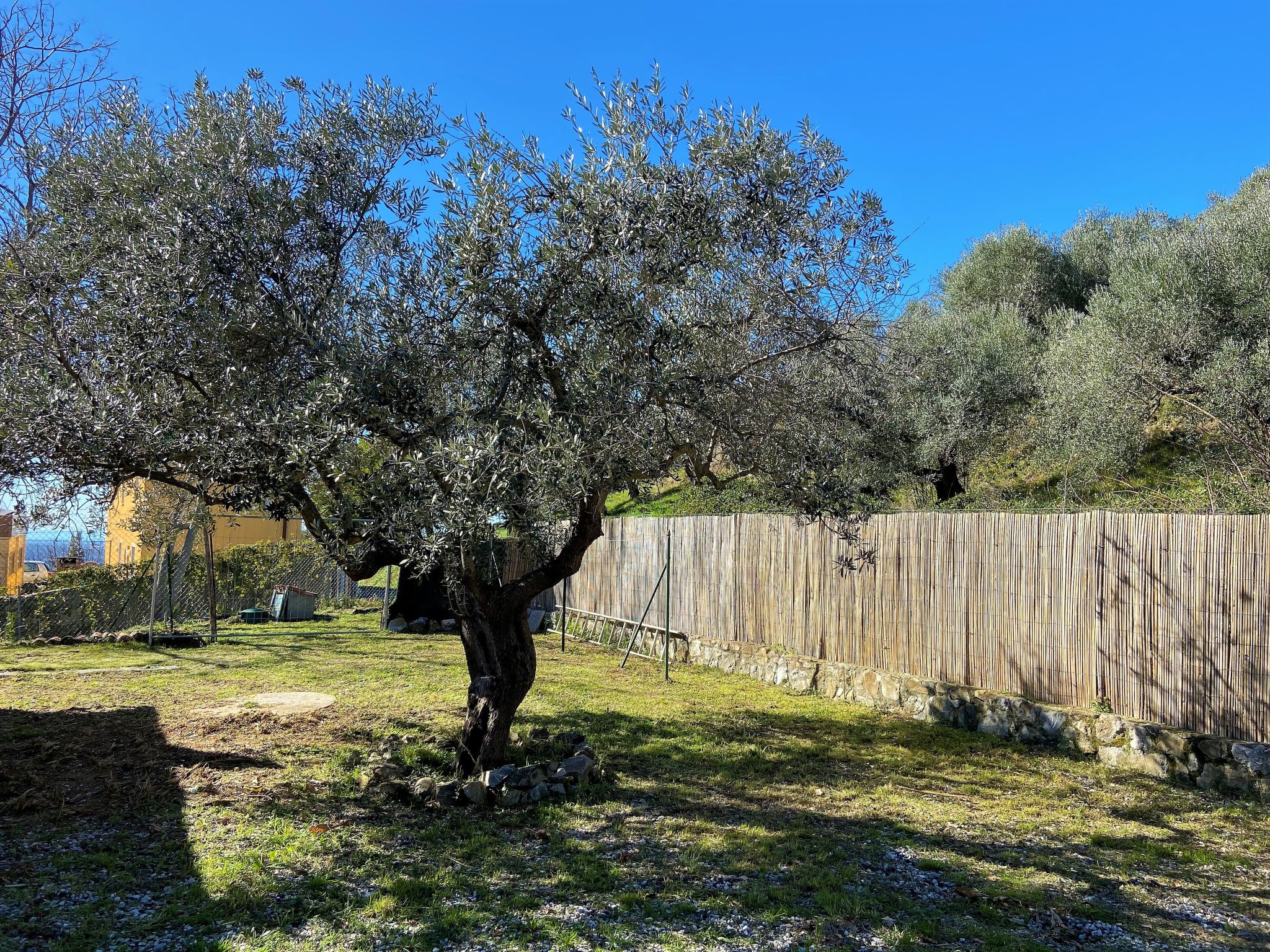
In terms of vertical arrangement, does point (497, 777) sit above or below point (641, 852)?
above

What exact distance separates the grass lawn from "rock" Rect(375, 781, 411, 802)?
9.8 inches

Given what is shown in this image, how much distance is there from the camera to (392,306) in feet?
18.2

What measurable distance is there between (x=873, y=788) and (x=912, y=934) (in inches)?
107

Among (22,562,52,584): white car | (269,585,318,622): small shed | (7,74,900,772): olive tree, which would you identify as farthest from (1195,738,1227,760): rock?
(22,562,52,584): white car

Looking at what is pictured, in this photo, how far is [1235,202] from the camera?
57.1ft

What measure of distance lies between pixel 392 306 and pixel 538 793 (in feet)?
12.2

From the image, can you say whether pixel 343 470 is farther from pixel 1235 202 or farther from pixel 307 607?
pixel 1235 202

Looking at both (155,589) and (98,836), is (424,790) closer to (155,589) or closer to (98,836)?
(98,836)

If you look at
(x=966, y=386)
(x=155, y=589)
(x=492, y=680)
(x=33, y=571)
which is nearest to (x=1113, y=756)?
(x=492, y=680)

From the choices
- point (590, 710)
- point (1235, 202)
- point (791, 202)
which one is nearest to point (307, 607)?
point (590, 710)

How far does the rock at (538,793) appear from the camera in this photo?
6336mm

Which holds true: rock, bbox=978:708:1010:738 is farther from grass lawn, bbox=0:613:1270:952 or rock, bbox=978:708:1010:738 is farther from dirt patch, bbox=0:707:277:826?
dirt patch, bbox=0:707:277:826

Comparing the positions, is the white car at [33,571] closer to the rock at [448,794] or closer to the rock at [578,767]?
the rock at [448,794]

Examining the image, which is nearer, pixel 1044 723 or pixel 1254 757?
pixel 1254 757
